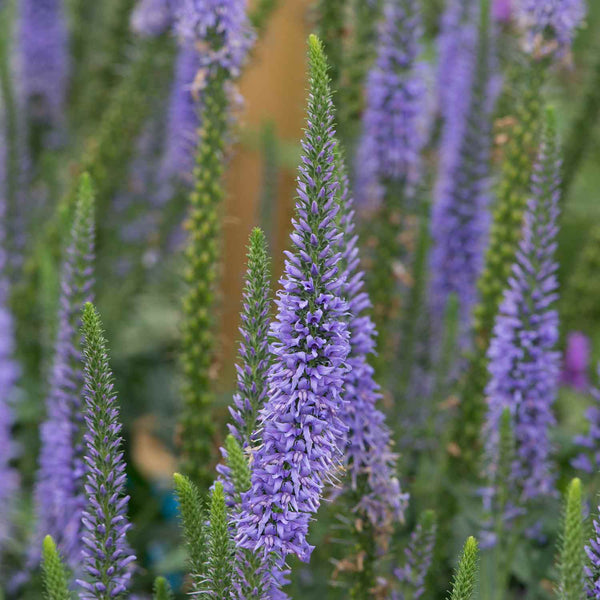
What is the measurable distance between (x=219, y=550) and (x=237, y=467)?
0.10 m

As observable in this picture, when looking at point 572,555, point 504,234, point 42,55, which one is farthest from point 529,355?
point 42,55

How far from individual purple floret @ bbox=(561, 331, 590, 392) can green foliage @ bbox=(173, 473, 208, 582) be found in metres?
1.93

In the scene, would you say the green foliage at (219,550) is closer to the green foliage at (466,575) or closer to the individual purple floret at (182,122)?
the green foliage at (466,575)

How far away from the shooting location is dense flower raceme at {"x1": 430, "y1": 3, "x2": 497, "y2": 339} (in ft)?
7.15

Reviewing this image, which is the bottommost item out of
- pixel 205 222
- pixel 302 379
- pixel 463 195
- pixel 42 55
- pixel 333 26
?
pixel 302 379

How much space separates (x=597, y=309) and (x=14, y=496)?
1.63 m

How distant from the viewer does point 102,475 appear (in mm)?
1068

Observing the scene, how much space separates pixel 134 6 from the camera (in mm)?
2666

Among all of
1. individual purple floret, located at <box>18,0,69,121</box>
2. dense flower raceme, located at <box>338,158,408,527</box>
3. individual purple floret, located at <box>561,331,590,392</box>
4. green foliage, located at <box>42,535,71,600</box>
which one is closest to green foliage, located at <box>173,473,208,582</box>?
green foliage, located at <box>42,535,71,600</box>

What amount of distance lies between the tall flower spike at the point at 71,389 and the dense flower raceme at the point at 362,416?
469mm

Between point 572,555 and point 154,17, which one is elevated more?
point 154,17

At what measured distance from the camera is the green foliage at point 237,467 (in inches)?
40.9

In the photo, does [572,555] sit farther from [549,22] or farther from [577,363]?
→ [577,363]

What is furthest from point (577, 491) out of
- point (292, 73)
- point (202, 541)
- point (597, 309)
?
point (292, 73)
